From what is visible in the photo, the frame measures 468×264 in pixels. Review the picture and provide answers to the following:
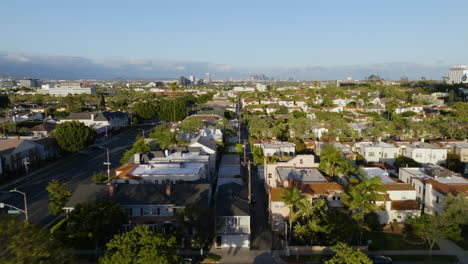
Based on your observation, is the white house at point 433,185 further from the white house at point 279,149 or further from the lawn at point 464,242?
the white house at point 279,149

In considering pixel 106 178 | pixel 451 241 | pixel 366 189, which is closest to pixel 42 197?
pixel 106 178

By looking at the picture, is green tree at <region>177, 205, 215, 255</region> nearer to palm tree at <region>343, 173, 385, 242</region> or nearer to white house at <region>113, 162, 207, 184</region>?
white house at <region>113, 162, 207, 184</region>

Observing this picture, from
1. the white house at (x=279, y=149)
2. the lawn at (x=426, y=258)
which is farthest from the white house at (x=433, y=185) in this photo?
the white house at (x=279, y=149)

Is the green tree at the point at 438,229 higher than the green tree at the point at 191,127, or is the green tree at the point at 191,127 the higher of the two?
the green tree at the point at 191,127

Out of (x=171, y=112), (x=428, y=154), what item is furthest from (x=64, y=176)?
(x=171, y=112)

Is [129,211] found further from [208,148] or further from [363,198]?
[208,148]

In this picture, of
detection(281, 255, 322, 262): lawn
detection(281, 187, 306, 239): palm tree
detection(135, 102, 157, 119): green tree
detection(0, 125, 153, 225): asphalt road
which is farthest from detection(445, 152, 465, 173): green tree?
detection(135, 102, 157, 119): green tree
